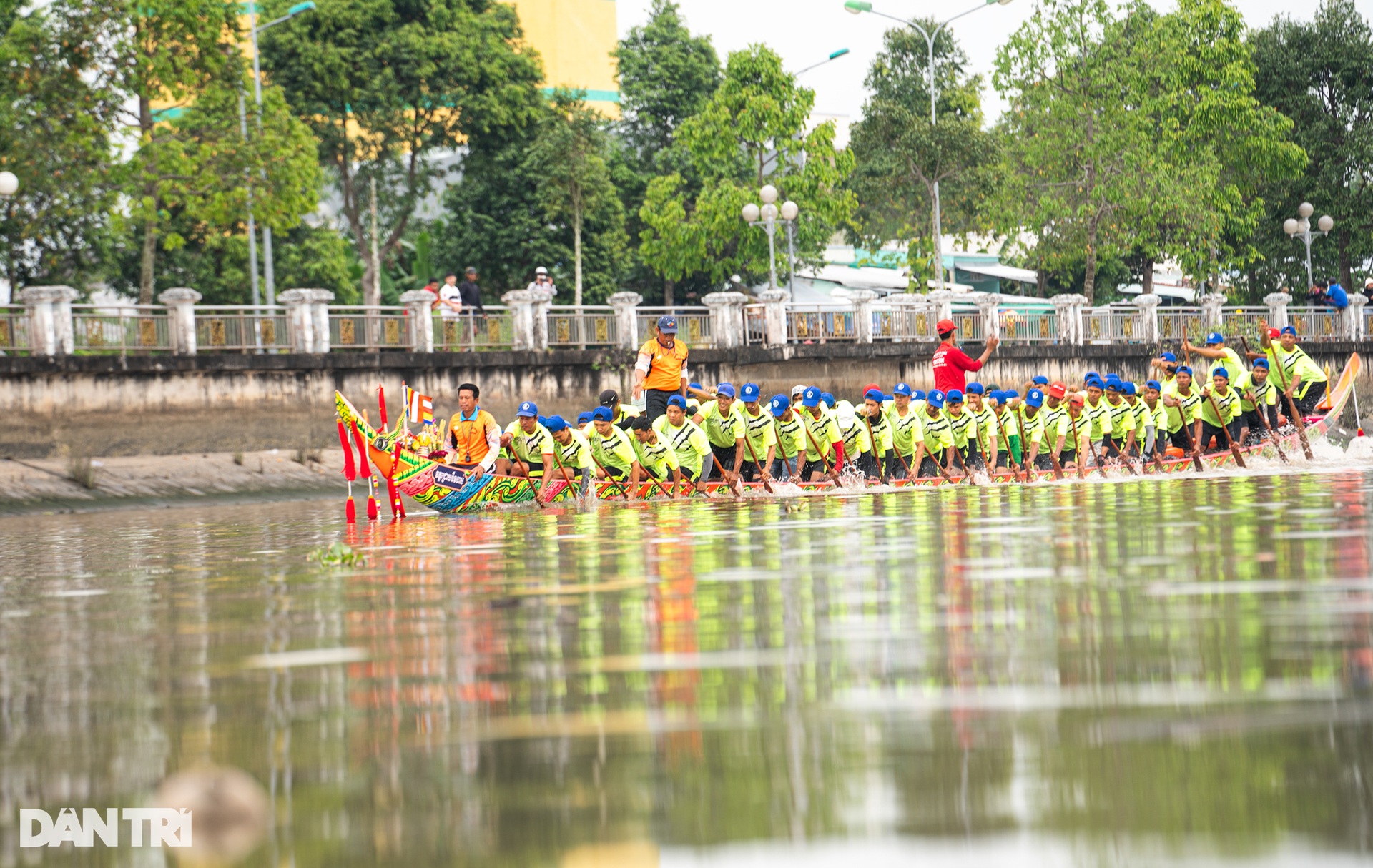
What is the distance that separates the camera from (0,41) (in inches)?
1123

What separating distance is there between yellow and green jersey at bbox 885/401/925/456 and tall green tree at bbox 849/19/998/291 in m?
24.5

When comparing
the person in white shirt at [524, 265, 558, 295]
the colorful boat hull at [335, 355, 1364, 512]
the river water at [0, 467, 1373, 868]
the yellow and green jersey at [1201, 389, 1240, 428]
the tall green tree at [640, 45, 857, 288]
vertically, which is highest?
the tall green tree at [640, 45, 857, 288]

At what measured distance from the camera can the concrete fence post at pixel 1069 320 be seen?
3659cm

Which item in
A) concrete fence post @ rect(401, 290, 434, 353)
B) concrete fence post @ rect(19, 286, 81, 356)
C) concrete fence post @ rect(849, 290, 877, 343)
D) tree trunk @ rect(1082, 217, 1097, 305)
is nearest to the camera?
concrete fence post @ rect(19, 286, 81, 356)

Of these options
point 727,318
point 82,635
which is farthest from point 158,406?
point 82,635

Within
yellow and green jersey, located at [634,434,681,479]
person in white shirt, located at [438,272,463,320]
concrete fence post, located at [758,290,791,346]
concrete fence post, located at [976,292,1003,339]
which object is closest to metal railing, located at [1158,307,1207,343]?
concrete fence post, located at [976,292,1003,339]

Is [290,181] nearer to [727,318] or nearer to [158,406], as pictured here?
[158,406]

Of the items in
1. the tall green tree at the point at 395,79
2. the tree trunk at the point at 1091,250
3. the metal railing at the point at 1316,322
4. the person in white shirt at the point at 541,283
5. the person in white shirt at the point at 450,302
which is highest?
the tall green tree at the point at 395,79

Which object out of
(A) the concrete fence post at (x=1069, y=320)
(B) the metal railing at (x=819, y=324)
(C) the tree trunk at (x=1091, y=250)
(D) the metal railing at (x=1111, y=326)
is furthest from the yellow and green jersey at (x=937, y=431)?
(C) the tree trunk at (x=1091, y=250)

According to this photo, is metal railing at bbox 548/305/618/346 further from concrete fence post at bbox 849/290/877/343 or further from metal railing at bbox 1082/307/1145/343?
metal railing at bbox 1082/307/1145/343

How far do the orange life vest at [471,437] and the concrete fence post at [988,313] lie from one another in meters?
18.7

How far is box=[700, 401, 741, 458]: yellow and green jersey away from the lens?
1954cm

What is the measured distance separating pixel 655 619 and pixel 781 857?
3745 mm

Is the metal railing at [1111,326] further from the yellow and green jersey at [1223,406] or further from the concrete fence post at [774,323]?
the yellow and green jersey at [1223,406]
